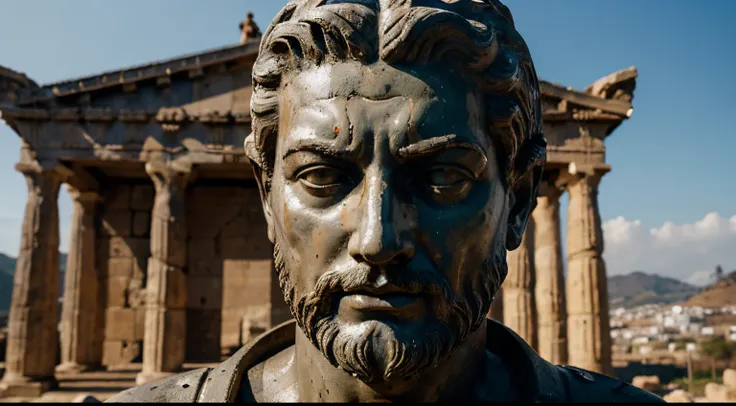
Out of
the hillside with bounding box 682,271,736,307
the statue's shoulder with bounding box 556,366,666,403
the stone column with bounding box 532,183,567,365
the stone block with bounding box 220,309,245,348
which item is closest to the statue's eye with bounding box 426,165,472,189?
the statue's shoulder with bounding box 556,366,666,403

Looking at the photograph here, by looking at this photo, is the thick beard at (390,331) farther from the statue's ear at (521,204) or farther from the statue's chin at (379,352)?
the statue's ear at (521,204)

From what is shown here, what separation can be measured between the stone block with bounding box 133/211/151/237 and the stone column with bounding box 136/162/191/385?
3.89 m

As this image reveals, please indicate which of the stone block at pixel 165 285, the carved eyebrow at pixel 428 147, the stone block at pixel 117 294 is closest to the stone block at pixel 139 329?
the stone block at pixel 117 294

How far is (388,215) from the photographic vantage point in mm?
1279

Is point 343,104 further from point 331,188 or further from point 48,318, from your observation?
point 48,318

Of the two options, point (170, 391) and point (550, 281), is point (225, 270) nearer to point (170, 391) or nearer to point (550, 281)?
point (550, 281)

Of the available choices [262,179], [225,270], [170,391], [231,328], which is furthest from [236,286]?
[262,179]

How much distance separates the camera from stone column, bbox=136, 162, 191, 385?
13.6 meters

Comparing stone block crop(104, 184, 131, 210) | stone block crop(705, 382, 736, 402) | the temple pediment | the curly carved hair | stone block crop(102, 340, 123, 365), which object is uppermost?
the temple pediment

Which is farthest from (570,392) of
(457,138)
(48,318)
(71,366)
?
(71,366)

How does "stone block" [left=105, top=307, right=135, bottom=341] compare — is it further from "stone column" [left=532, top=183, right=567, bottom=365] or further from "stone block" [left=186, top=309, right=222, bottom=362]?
"stone column" [left=532, top=183, right=567, bottom=365]

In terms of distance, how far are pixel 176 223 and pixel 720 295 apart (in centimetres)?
7831

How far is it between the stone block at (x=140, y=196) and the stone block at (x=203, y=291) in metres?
2.50

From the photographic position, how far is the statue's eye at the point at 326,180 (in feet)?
4.55
